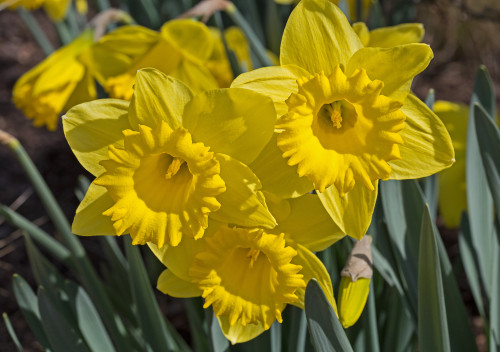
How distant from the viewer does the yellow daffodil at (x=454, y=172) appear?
1880mm

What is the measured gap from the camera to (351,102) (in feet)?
3.34

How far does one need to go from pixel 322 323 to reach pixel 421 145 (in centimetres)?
35

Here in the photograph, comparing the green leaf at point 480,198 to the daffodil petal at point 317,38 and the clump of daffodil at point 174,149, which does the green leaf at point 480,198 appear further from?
the clump of daffodil at point 174,149

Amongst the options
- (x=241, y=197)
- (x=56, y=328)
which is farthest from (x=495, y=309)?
(x=56, y=328)

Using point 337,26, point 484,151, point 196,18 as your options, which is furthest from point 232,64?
point 484,151

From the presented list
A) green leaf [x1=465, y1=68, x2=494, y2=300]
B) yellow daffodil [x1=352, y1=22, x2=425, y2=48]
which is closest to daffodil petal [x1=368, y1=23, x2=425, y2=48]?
yellow daffodil [x1=352, y1=22, x2=425, y2=48]

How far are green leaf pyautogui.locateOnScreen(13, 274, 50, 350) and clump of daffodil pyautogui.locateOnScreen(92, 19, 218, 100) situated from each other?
56 centimetres

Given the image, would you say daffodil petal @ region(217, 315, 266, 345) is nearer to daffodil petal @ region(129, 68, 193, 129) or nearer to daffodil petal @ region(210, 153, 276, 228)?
daffodil petal @ region(210, 153, 276, 228)

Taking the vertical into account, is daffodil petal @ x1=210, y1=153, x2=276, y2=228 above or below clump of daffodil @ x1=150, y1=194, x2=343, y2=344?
above

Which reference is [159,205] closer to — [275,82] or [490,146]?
[275,82]

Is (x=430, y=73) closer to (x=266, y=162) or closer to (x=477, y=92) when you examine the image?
(x=477, y=92)

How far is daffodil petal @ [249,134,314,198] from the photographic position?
1.00 m

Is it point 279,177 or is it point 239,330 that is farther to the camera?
point 239,330

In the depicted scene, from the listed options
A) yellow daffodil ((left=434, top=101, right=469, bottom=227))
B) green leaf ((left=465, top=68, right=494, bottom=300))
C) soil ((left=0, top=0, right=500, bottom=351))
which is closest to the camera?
green leaf ((left=465, top=68, right=494, bottom=300))
